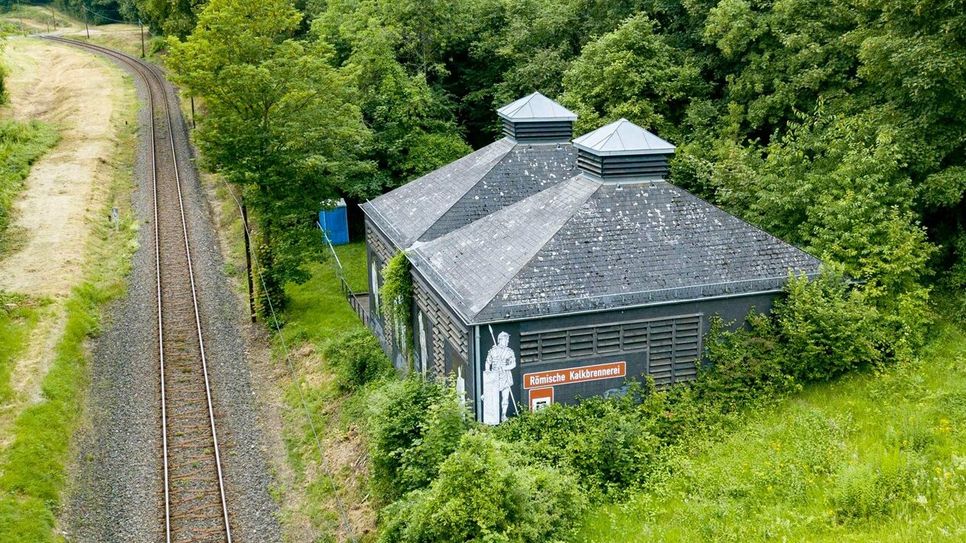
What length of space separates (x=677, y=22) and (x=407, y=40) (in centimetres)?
1315

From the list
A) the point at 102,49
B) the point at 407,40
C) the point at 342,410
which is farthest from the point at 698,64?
the point at 102,49

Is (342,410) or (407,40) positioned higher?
(407,40)

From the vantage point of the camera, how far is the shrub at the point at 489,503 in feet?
45.2

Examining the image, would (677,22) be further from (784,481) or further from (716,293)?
(784,481)

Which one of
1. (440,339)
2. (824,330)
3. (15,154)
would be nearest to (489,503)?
(440,339)

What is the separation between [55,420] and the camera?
854 inches

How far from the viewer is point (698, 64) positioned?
1209 inches

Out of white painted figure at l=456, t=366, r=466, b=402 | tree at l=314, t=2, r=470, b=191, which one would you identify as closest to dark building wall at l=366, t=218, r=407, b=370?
white painted figure at l=456, t=366, r=466, b=402

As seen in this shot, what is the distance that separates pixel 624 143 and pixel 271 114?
14.2m

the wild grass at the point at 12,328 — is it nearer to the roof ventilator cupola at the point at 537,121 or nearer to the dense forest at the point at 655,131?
the dense forest at the point at 655,131

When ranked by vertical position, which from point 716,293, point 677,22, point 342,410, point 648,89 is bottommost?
point 342,410

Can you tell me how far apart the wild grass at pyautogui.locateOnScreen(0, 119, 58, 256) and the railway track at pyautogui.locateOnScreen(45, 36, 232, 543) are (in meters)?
5.86

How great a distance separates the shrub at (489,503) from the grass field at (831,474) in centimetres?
74

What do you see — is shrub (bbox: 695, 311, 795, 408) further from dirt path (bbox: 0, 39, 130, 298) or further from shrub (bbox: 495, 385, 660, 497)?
dirt path (bbox: 0, 39, 130, 298)
